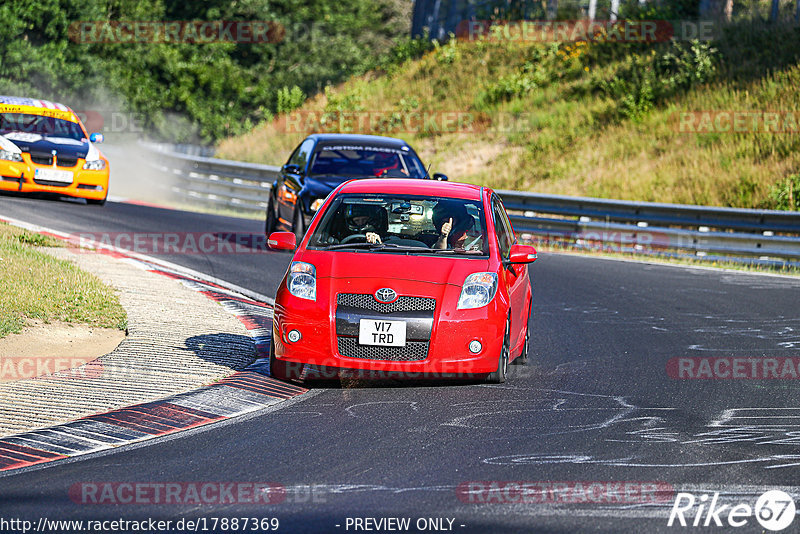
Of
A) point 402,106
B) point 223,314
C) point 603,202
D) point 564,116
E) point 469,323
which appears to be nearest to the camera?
point 469,323

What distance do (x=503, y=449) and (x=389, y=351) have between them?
166 cm

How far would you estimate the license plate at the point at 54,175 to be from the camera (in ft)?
65.8

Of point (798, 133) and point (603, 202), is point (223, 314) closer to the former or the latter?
point (603, 202)

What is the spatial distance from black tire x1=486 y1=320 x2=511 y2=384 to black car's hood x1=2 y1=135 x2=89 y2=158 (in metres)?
13.3

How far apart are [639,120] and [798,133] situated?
4.69m

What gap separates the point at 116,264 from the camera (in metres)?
14.3

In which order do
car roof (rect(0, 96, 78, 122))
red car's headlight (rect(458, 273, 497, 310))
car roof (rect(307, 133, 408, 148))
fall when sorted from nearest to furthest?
1. red car's headlight (rect(458, 273, 497, 310))
2. car roof (rect(307, 133, 408, 148))
3. car roof (rect(0, 96, 78, 122))

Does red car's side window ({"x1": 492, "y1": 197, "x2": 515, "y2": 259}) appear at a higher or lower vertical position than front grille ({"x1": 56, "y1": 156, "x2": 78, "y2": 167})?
higher

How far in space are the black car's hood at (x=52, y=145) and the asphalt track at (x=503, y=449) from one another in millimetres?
11829

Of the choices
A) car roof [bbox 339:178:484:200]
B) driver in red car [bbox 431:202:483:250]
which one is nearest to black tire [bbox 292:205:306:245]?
car roof [bbox 339:178:484:200]

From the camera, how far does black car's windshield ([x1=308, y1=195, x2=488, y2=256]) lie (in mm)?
9258

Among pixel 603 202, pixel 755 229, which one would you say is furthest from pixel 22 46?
pixel 755 229

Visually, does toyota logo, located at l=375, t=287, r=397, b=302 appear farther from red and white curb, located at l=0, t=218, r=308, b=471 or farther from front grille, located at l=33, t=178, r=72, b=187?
front grille, located at l=33, t=178, r=72, b=187

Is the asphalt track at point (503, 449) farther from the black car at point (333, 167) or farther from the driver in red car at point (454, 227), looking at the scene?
the black car at point (333, 167)
